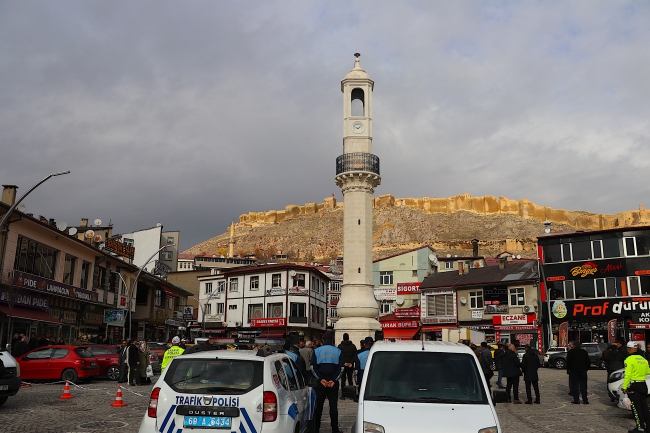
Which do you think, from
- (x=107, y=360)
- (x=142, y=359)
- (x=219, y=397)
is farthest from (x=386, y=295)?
(x=219, y=397)

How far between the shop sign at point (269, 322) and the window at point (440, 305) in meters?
13.1

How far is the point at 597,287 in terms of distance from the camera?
41.1 meters

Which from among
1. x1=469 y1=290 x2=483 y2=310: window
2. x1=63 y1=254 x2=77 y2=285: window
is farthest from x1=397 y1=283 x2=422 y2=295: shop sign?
x1=63 y1=254 x2=77 y2=285: window

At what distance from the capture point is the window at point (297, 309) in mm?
54241

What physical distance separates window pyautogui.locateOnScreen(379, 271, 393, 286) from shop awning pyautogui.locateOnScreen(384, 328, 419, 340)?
8.08m

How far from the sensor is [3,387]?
503 inches

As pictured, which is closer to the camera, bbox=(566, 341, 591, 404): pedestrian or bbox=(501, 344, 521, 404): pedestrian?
bbox=(566, 341, 591, 404): pedestrian

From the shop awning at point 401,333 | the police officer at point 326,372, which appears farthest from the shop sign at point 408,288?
the police officer at point 326,372

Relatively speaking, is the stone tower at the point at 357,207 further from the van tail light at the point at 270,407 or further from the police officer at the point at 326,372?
the van tail light at the point at 270,407

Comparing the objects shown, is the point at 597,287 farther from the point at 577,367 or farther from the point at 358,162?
the point at 577,367

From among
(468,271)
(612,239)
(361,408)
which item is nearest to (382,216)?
(468,271)

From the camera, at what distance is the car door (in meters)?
19.9

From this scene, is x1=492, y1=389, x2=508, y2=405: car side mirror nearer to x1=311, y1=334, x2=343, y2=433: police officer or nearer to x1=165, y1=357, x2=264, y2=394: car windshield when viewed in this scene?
x1=165, y1=357, x2=264, y2=394: car windshield

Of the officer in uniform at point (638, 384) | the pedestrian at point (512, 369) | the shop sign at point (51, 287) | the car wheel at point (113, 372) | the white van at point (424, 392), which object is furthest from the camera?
the shop sign at point (51, 287)
